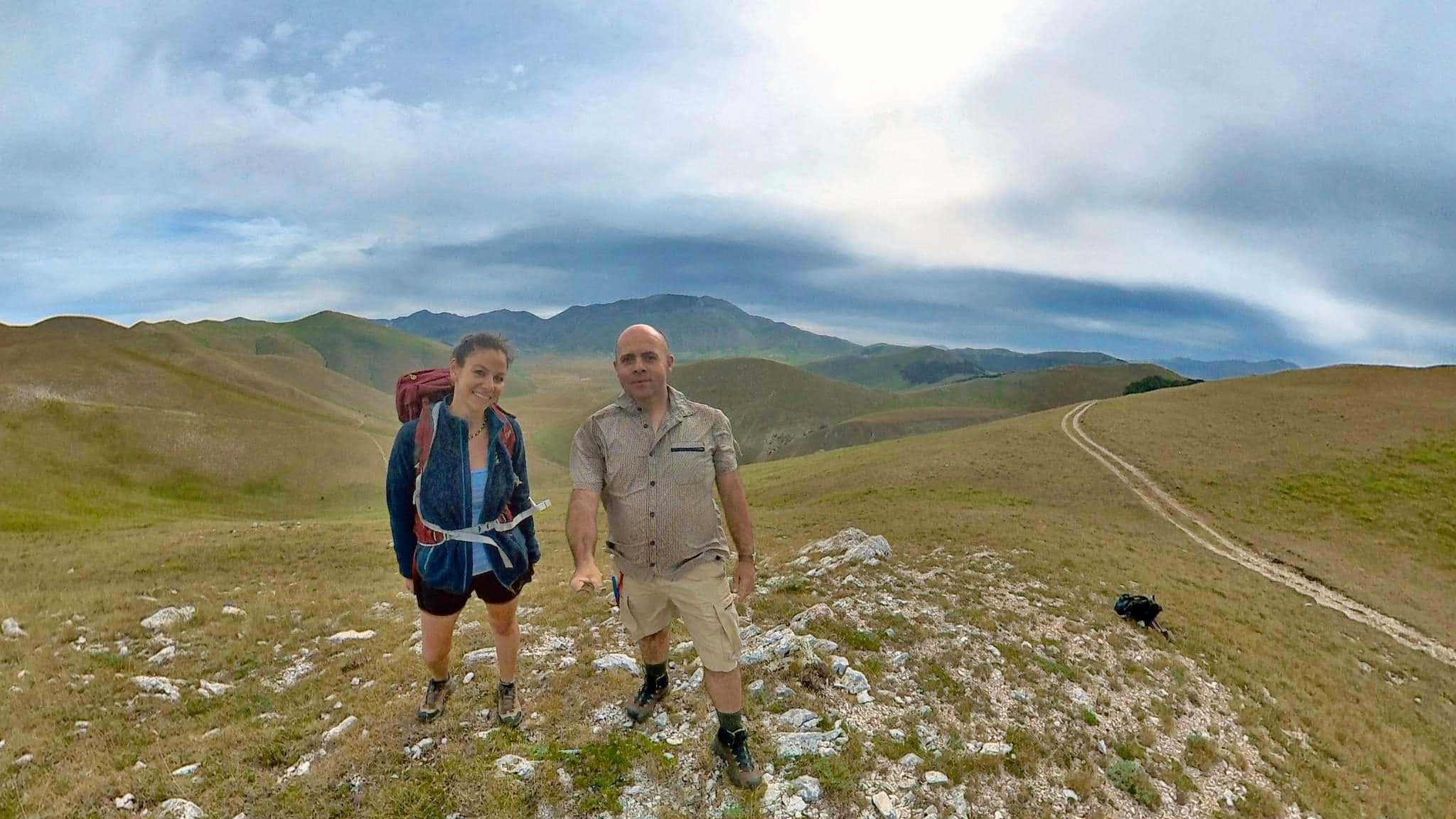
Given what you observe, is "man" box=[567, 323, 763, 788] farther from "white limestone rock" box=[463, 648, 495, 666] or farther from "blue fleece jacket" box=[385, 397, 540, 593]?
"white limestone rock" box=[463, 648, 495, 666]

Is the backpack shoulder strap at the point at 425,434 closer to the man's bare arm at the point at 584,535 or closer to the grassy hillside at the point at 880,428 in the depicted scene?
the man's bare arm at the point at 584,535

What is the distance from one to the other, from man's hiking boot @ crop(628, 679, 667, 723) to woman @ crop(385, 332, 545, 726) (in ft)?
6.74

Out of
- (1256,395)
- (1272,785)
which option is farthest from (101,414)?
(1256,395)

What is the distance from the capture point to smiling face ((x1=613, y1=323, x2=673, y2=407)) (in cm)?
528

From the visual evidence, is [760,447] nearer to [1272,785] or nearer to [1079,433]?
[1079,433]

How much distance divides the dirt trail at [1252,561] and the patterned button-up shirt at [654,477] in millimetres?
27397

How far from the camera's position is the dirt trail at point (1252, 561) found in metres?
20.4

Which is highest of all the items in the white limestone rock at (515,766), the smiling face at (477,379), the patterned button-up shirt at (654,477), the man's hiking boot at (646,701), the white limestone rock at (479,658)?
the smiling face at (477,379)

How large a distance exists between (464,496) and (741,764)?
399cm

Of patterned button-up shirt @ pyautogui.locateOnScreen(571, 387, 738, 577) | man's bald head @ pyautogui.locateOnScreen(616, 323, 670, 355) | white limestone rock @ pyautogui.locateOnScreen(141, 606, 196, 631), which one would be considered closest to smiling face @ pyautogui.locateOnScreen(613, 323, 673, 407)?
man's bald head @ pyautogui.locateOnScreen(616, 323, 670, 355)

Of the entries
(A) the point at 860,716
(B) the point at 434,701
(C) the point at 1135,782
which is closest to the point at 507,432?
(B) the point at 434,701

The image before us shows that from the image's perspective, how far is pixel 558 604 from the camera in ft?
41.9

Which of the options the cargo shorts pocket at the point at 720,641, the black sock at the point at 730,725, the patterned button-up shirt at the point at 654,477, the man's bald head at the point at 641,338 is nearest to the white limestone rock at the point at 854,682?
the black sock at the point at 730,725

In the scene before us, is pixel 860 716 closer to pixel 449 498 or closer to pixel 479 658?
pixel 479 658
